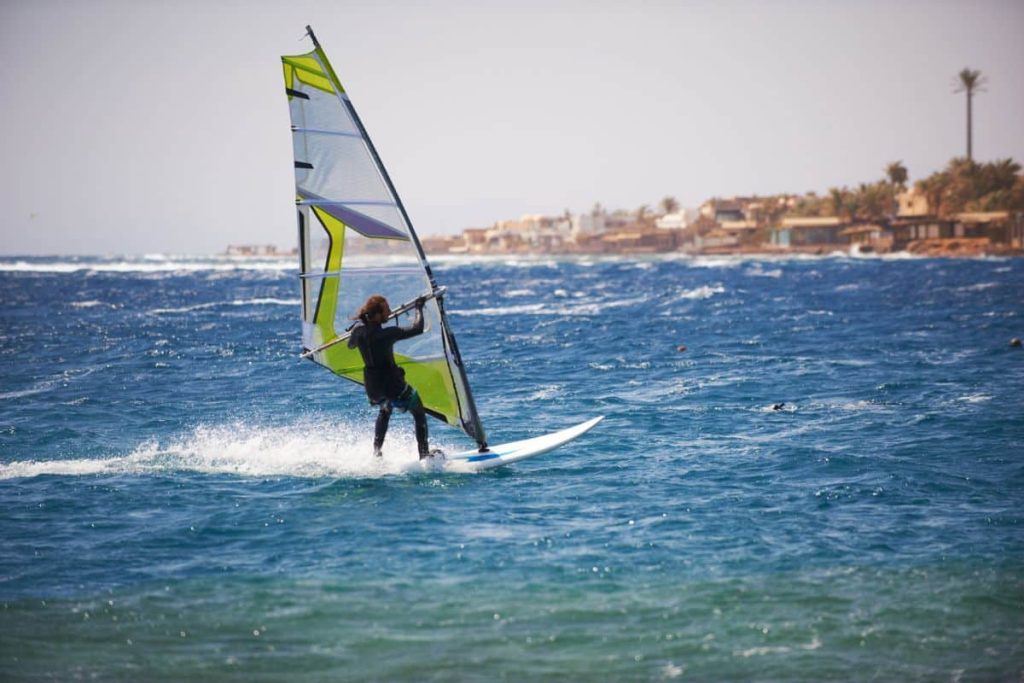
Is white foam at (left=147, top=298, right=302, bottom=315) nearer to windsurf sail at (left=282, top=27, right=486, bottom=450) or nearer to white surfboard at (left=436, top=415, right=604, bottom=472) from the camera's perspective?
white surfboard at (left=436, top=415, right=604, bottom=472)

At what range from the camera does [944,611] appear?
7.72 metres

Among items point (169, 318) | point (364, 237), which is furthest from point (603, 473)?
point (169, 318)

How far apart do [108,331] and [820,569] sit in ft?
106

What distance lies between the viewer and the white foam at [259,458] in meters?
12.1

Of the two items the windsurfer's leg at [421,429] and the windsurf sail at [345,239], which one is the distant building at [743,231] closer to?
the windsurf sail at [345,239]

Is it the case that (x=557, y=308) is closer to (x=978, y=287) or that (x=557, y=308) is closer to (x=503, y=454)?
(x=978, y=287)

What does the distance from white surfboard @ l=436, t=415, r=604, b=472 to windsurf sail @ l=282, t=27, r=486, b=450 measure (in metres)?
0.45

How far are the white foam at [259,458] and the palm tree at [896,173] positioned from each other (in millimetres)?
154724

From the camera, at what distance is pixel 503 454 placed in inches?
490

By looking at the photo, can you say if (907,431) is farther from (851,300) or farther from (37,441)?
(851,300)

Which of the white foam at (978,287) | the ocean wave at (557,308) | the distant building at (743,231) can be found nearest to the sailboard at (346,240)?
the ocean wave at (557,308)

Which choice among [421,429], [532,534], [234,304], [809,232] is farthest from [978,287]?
[809,232]

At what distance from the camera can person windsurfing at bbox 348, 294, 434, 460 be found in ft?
36.3

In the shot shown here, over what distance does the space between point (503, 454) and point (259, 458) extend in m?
3.08
